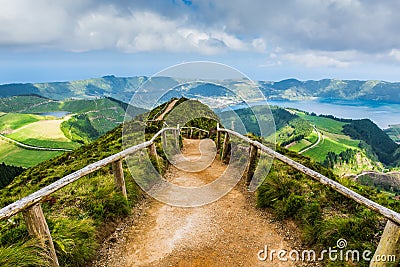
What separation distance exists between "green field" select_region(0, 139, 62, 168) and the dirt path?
9657cm

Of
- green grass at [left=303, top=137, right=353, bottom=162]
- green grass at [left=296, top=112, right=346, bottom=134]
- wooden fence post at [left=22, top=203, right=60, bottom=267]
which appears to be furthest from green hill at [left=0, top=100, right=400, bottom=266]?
green grass at [left=296, top=112, right=346, bottom=134]

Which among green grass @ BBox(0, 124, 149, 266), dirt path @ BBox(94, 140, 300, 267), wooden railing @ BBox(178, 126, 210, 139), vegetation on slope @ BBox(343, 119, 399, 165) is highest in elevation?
green grass @ BBox(0, 124, 149, 266)

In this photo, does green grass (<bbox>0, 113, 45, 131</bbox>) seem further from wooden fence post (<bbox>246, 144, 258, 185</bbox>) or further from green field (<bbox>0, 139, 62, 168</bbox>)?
wooden fence post (<bbox>246, 144, 258, 185</bbox>)

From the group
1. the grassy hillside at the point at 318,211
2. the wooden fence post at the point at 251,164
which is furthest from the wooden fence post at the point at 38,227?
the wooden fence post at the point at 251,164

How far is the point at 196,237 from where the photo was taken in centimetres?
568

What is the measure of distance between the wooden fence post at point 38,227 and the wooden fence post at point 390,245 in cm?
453

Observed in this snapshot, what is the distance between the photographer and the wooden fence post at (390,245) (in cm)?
355

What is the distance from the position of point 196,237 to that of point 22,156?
112 metres

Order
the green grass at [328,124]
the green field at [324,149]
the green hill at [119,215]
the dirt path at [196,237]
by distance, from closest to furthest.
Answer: the green hill at [119,215], the dirt path at [196,237], the green field at [324,149], the green grass at [328,124]

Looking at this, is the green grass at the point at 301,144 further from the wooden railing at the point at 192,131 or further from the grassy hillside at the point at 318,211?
the grassy hillside at the point at 318,211

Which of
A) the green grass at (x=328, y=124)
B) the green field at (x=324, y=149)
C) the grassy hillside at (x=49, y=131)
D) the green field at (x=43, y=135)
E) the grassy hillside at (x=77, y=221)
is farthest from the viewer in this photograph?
the green grass at (x=328, y=124)

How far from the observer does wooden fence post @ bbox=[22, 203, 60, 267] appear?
3.67m

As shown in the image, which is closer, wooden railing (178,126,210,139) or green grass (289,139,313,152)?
wooden railing (178,126,210,139)

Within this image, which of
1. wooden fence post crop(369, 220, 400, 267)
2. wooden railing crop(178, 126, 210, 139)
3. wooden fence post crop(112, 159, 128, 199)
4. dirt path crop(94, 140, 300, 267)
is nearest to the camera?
wooden fence post crop(369, 220, 400, 267)
